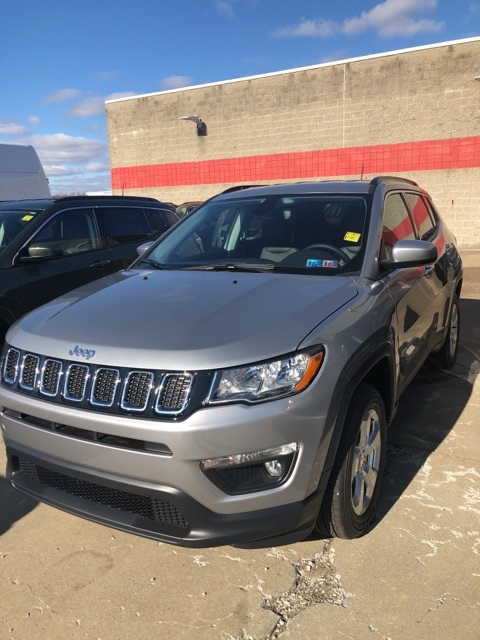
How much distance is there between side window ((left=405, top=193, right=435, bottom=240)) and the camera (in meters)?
4.17

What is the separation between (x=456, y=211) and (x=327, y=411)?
17.3 m

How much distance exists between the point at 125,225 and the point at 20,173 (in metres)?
7.73

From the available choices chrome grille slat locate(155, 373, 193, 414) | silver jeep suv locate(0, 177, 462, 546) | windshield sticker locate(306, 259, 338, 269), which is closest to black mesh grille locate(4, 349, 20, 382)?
silver jeep suv locate(0, 177, 462, 546)

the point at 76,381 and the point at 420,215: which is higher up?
the point at 420,215

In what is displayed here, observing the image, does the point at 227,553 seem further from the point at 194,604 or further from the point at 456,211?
the point at 456,211

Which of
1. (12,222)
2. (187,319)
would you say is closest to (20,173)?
(12,222)

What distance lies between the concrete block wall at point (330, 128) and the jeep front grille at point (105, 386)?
16543 mm

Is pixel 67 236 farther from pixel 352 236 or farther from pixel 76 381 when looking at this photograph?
pixel 76 381

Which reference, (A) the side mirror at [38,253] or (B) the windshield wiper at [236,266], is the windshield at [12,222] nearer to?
(A) the side mirror at [38,253]

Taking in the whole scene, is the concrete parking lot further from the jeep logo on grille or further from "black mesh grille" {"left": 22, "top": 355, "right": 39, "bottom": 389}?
the jeep logo on grille

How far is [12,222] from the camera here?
558cm

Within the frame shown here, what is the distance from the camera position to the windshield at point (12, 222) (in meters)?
5.43

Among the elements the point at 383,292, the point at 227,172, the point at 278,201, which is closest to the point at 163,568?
the point at 383,292

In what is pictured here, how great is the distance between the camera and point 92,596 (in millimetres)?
2385
